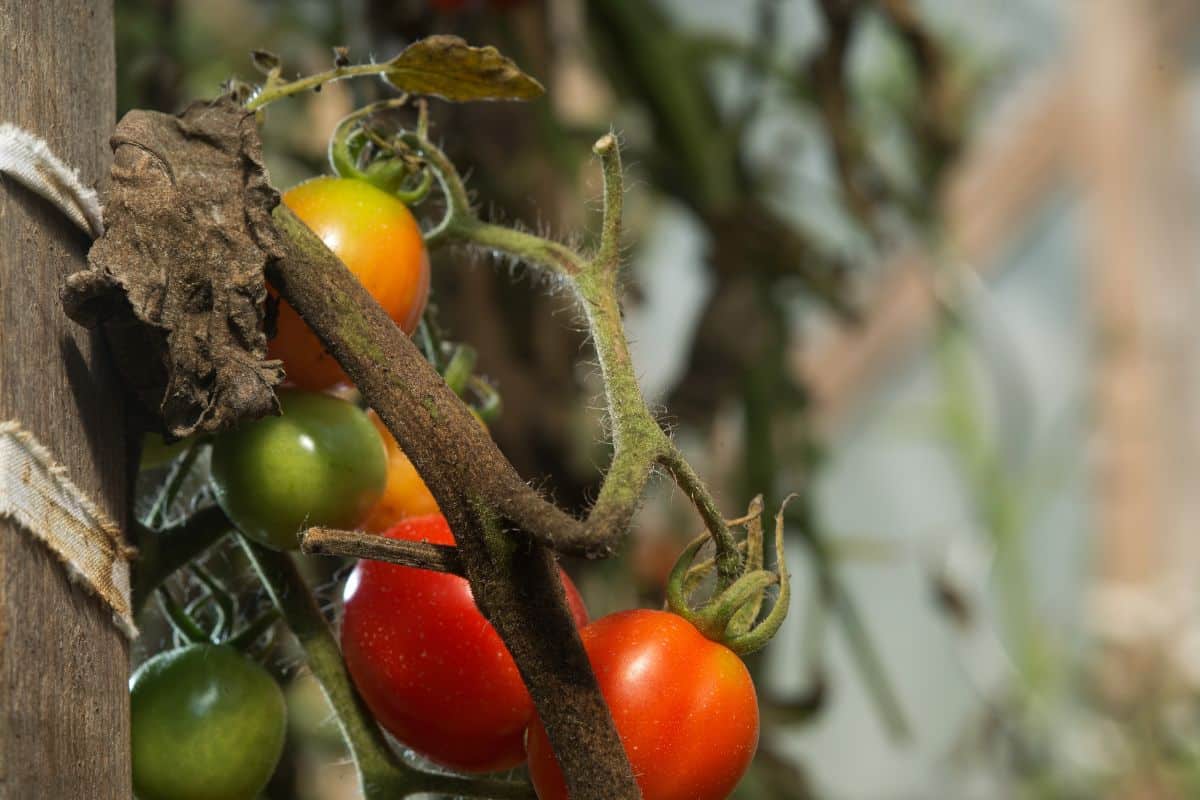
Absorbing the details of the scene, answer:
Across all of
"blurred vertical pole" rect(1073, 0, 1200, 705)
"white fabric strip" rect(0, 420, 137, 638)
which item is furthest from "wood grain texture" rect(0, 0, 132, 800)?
"blurred vertical pole" rect(1073, 0, 1200, 705)

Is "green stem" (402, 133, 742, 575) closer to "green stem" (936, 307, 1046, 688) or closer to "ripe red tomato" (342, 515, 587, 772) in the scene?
"ripe red tomato" (342, 515, 587, 772)

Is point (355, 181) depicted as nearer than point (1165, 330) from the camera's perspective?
Yes

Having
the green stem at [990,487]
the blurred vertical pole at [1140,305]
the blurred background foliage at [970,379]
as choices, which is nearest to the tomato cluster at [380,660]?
the blurred background foliage at [970,379]

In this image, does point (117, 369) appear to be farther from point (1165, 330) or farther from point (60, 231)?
point (1165, 330)

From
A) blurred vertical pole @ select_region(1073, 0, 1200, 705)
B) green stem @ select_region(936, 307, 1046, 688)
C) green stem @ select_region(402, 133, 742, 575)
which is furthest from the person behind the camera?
blurred vertical pole @ select_region(1073, 0, 1200, 705)

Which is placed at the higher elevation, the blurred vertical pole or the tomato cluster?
the tomato cluster

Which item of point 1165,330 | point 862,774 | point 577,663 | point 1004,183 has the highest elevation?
point 577,663

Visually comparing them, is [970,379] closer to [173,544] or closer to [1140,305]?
[173,544]

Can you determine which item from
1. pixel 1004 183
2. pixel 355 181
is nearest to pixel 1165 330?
pixel 1004 183

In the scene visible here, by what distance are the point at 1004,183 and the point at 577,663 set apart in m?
1.99

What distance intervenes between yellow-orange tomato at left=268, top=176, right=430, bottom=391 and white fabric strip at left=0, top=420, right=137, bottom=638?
0.16 feet

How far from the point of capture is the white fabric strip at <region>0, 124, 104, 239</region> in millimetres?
224

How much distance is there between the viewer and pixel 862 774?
6.73ft

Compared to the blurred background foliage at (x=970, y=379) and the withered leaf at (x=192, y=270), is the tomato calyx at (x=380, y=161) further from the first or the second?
the blurred background foliage at (x=970, y=379)
